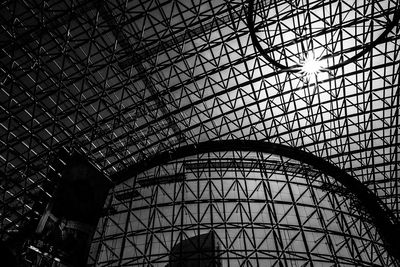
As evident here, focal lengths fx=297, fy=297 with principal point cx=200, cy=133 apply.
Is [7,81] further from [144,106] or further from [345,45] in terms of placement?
[345,45]

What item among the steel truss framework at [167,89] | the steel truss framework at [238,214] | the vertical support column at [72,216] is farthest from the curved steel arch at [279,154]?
the vertical support column at [72,216]

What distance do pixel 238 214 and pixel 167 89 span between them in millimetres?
10190

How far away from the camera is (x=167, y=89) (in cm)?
2031

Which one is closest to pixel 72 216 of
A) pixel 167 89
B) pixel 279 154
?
pixel 167 89

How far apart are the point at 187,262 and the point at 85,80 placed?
1353 cm

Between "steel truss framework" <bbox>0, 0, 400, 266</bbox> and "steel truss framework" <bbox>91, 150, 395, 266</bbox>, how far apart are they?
2.24 metres

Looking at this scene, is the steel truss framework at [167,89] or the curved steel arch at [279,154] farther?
the curved steel arch at [279,154]

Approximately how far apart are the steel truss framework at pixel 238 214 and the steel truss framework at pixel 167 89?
2238 mm

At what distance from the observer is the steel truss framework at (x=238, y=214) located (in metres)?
19.4

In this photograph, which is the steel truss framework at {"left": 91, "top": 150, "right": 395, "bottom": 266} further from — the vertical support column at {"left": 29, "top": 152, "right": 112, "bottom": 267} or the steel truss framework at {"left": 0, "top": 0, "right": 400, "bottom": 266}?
the vertical support column at {"left": 29, "top": 152, "right": 112, "bottom": 267}

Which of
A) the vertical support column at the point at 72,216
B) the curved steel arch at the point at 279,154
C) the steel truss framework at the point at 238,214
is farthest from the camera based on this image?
the curved steel arch at the point at 279,154

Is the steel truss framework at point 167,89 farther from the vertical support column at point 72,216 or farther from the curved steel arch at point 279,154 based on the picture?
the vertical support column at point 72,216

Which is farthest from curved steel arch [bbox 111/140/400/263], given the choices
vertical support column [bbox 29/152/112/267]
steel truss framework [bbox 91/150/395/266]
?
vertical support column [bbox 29/152/112/267]

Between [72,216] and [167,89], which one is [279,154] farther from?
[72,216]
